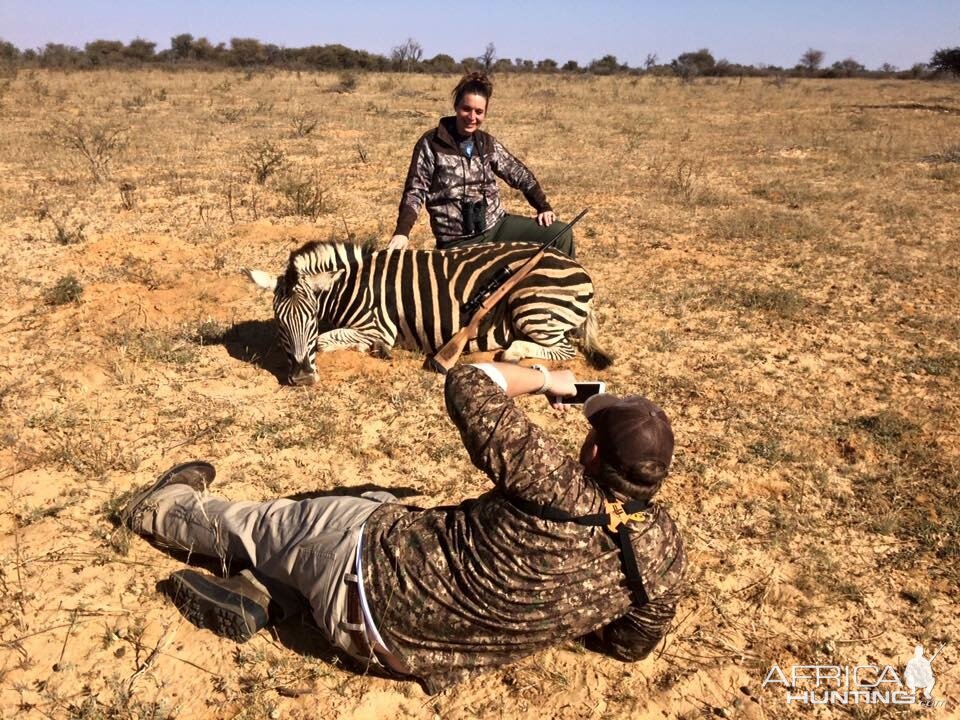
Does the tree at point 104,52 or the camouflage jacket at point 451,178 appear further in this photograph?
the tree at point 104,52

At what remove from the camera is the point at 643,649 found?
105 inches

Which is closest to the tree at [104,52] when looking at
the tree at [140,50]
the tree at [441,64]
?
the tree at [140,50]

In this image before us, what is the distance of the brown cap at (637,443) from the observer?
6.79ft

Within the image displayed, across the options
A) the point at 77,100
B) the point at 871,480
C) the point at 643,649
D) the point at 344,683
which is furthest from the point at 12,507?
the point at 77,100

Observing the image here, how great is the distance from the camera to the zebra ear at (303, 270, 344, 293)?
5.14 m

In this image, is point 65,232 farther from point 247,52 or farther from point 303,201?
point 247,52

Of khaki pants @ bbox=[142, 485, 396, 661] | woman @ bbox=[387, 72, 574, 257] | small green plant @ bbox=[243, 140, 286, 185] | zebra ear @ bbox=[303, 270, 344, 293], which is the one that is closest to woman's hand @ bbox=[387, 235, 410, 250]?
woman @ bbox=[387, 72, 574, 257]

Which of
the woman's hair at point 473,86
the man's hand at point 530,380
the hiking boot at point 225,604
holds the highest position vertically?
the woman's hair at point 473,86

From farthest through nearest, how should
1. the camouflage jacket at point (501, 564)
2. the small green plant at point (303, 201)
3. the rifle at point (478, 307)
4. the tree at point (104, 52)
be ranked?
1. the tree at point (104, 52)
2. the small green plant at point (303, 201)
3. the rifle at point (478, 307)
4. the camouflage jacket at point (501, 564)

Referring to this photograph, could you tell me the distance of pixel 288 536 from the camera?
9.07 ft

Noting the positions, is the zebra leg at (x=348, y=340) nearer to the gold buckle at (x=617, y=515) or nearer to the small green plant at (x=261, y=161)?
the gold buckle at (x=617, y=515)

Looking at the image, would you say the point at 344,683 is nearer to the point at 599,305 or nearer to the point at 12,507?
the point at 12,507

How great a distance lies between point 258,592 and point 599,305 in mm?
4463

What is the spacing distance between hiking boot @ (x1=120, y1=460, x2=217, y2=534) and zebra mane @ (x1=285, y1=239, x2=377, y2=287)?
1.92 m
